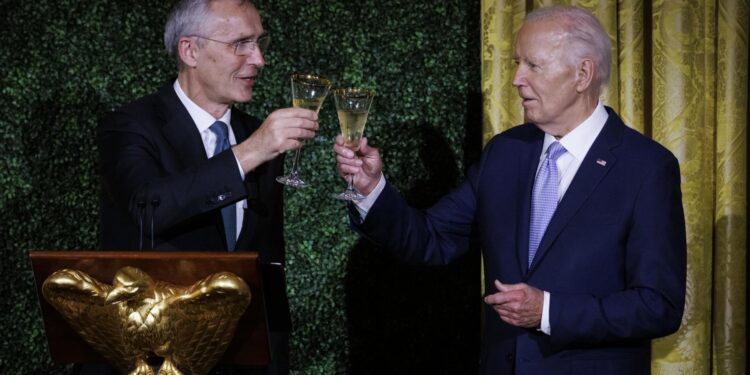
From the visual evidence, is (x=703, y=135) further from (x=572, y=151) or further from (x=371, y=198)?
(x=371, y=198)

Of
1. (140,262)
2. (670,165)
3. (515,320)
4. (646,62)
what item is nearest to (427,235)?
(515,320)

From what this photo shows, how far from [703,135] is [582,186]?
111cm

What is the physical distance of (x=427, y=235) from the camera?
2.56 metres

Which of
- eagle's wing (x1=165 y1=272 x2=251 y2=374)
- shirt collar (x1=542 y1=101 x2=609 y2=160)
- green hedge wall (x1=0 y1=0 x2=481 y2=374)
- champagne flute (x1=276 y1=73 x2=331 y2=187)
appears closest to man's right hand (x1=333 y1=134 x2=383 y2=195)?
champagne flute (x1=276 y1=73 x2=331 y2=187)

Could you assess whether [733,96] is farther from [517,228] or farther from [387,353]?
[387,353]

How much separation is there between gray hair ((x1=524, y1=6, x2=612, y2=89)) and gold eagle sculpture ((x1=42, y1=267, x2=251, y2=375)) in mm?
1140

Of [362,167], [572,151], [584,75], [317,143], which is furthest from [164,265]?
[317,143]

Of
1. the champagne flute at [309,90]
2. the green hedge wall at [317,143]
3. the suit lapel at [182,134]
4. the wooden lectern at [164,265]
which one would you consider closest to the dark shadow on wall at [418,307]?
the green hedge wall at [317,143]

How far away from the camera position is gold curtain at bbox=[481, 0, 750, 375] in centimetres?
314

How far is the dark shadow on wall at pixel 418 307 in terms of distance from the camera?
3.54 metres

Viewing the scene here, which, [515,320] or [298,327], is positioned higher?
[515,320]

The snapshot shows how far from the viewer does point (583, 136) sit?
238cm

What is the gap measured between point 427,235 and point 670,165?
686 mm

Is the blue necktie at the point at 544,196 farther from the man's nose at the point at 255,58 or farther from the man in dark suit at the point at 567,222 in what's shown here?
the man's nose at the point at 255,58
